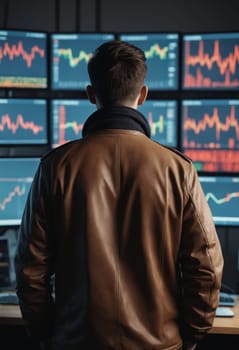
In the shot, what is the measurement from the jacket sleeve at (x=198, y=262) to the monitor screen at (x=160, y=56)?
34.3 inches

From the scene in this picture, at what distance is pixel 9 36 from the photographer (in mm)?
1994

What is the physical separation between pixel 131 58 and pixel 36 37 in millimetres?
920

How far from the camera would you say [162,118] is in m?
2.05

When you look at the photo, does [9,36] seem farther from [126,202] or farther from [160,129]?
[126,202]

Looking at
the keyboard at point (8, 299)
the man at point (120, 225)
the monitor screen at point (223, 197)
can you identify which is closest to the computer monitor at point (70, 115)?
the monitor screen at point (223, 197)

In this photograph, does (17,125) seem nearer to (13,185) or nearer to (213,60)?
(13,185)

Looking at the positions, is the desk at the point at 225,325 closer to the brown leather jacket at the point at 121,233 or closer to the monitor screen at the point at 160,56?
the brown leather jacket at the point at 121,233

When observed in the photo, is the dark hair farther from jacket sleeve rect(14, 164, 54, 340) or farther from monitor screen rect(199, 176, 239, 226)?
monitor screen rect(199, 176, 239, 226)

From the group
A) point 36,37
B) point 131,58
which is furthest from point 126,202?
point 36,37

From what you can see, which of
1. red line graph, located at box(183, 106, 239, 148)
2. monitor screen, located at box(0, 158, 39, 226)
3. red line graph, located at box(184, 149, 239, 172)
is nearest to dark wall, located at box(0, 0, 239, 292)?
red line graph, located at box(184, 149, 239, 172)

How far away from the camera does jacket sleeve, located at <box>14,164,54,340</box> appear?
1.24 meters

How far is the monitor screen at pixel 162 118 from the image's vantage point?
6.69 feet

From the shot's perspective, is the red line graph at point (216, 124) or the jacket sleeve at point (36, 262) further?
the red line graph at point (216, 124)

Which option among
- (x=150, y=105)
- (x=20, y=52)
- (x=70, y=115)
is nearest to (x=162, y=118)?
(x=150, y=105)
